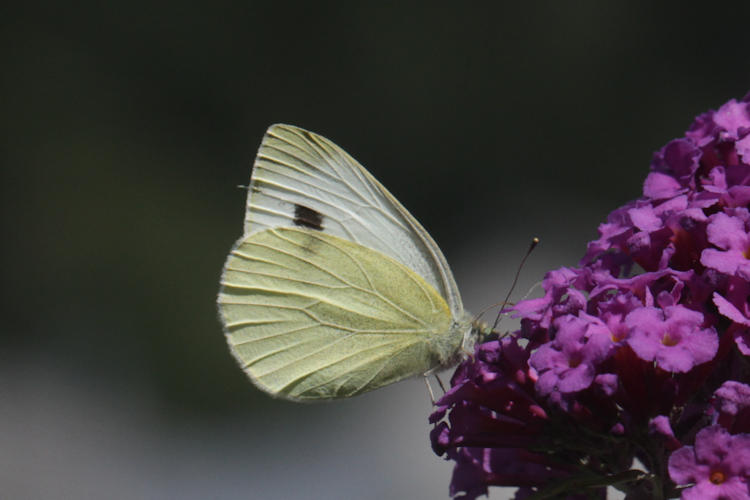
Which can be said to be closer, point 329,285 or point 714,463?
point 714,463

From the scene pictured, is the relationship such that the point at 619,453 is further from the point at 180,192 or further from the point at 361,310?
the point at 180,192

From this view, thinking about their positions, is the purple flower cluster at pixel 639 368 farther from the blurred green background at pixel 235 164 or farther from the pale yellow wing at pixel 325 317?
the blurred green background at pixel 235 164

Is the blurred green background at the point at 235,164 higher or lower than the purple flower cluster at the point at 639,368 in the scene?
higher

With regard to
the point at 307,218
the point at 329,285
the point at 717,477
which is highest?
the point at 307,218

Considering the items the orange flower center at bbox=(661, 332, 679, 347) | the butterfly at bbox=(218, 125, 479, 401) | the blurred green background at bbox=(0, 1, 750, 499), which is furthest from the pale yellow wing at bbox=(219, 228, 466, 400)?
the blurred green background at bbox=(0, 1, 750, 499)

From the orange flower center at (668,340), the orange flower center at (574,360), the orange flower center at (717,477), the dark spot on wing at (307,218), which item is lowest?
the orange flower center at (717,477)

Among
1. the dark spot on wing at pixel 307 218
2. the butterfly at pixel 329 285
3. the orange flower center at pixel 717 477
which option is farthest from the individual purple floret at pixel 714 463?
the dark spot on wing at pixel 307 218

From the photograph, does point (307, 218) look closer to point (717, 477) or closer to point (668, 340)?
point (668, 340)

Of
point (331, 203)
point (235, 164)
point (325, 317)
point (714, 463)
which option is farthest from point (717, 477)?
point (235, 164)
